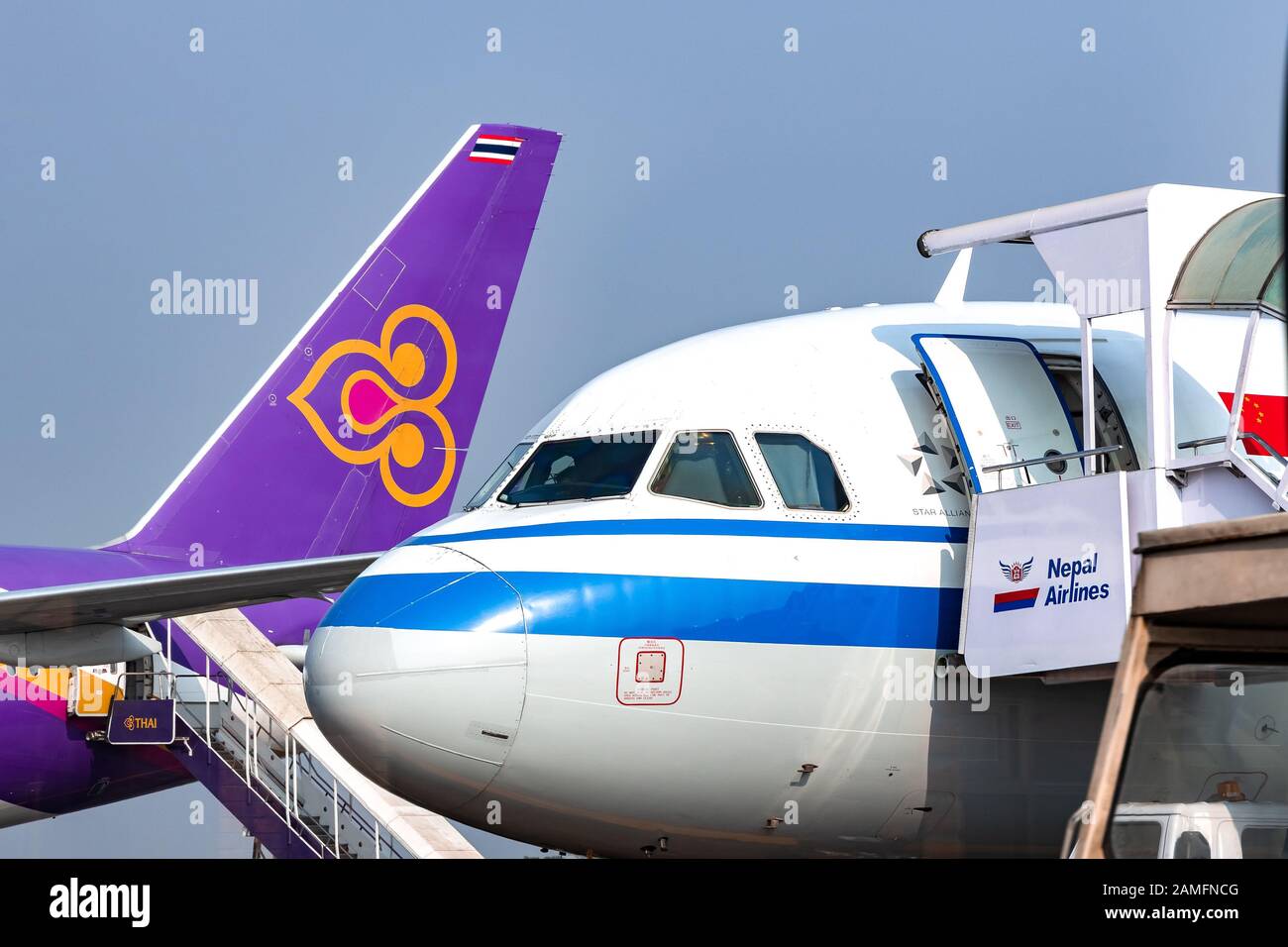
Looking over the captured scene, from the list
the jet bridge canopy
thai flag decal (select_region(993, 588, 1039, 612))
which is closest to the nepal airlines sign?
thai flag decal (select_region(993, 588, 1039, 612))

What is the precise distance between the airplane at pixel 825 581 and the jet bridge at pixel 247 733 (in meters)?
10.9

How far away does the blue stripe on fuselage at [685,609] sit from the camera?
835 centimetres

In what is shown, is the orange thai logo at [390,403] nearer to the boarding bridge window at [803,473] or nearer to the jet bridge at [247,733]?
the jet bridge at [247,733]

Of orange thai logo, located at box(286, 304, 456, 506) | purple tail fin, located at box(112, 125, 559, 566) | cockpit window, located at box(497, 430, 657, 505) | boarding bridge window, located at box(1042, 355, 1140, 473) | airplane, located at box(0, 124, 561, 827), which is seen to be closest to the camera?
cockpit window, located at box(497, 430, 657, 505)

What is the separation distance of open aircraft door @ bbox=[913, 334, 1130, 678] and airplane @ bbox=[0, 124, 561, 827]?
1248 centimetres

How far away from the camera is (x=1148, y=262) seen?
29.3 ft

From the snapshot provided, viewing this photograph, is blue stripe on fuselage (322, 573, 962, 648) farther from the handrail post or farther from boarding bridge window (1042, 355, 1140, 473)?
the handrail post

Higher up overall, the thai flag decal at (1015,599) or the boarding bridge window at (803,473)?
the boarding bridge window at (803,473)

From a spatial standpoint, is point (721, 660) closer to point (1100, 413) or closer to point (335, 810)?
point (1100, 413)

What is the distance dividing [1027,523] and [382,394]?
14.6m

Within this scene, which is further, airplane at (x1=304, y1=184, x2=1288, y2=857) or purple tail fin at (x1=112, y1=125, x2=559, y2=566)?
purple tail fin at (x1=112, y1=125, x2=559, y2=566)

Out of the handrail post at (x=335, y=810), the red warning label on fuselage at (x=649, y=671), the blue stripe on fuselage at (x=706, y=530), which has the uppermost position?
the blue stripe on fuselage at (x=706, y=530)

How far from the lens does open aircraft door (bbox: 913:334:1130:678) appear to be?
8.49 metres

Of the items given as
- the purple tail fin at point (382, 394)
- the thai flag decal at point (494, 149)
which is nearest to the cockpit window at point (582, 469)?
the purple tail fin at point (382, 394)
